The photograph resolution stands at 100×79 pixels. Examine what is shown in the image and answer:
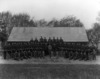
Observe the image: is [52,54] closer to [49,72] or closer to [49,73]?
[49,72]

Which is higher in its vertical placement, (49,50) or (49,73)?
(49,73)

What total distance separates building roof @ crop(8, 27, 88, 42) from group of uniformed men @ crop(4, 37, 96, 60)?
3383 millimetres

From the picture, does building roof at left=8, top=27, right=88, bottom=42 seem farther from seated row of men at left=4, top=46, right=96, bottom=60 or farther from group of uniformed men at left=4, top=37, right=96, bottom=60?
seated row of men at left=4, top=46, right=96, bottom=60

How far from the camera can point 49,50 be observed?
Answer: 3941 cm

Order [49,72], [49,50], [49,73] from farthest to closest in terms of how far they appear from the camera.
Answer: [49,50] → [49,72] → [49,73]

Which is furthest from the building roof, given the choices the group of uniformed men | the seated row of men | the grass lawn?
the grass lawn

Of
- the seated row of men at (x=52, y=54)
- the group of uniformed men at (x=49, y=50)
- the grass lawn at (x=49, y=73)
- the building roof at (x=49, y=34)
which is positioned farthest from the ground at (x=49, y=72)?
the building roof at (x=49, y=34)

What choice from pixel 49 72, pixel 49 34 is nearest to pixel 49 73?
pixel 49 72

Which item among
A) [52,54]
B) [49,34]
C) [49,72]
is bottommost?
[52,54]

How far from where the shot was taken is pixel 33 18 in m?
77.8

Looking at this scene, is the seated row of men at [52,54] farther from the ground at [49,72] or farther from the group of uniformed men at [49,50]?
the ground at [49,72]

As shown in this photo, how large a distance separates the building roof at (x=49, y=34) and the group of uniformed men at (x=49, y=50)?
11.1 ft

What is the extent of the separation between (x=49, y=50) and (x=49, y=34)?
687 centimetres

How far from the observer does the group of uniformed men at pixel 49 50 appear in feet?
122
